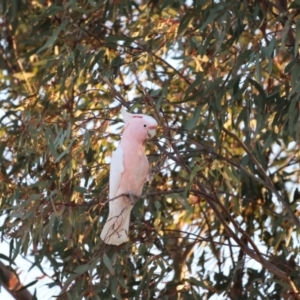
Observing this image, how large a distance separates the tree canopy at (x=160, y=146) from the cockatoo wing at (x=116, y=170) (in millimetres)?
88

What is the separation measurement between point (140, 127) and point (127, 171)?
0.15 meters

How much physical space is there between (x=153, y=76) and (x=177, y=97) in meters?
0.14

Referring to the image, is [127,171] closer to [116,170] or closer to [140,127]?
[116,170]

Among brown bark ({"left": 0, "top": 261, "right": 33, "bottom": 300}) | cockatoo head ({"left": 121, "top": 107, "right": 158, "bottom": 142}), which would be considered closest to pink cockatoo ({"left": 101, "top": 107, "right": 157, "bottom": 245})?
cockatoo head ({"left": 121, "top": 107, "right": 158, "bottom": 142})

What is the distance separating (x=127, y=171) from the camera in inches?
114

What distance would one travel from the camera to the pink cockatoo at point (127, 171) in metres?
2.81

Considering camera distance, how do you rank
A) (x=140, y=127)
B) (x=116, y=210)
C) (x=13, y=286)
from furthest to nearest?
(x=13, y=286) → (x=116, y=210) → (x=140, y=127)

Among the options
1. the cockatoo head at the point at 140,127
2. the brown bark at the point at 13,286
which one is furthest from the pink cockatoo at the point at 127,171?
the brown bark at the point at 13,286

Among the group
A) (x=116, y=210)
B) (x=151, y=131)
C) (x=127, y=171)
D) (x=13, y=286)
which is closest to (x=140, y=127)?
(x=151, y=131)

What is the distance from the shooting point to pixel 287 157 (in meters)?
4.36

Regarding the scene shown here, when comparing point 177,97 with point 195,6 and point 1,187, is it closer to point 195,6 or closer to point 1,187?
point 195,6

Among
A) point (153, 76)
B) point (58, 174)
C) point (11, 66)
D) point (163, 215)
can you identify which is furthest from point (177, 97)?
point (11, 66)

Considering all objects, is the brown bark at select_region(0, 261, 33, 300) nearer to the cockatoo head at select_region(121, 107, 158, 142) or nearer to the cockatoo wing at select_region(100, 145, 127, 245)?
the cockatoo wing at select_region(100, 145, 127, 245)

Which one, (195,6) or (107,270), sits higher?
(195,6)
